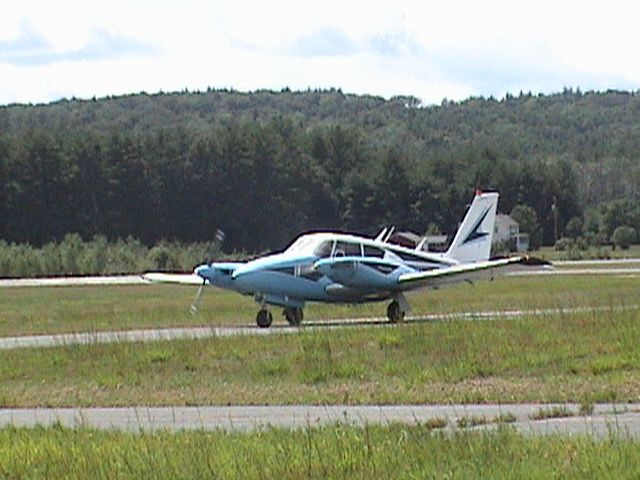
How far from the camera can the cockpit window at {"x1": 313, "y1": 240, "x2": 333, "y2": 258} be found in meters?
33.8

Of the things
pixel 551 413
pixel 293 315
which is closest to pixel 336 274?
pixel 293 315

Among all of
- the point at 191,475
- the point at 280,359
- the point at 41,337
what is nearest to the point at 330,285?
the point at 41,337

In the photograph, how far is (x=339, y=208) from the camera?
108 metres

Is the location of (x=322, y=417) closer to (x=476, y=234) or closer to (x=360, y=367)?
(x=360, y=367)

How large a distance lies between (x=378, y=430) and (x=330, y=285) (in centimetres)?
1968

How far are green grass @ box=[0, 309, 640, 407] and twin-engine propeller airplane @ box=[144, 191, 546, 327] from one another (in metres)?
5.50

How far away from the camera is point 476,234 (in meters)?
37.8

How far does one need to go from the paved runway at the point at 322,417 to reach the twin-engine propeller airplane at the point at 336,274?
564 inches

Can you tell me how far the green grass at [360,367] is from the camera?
749 inches

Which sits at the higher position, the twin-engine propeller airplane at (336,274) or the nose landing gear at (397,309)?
the twin-engine propeller airplane at (336,274)

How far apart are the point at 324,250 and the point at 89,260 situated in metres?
50.0

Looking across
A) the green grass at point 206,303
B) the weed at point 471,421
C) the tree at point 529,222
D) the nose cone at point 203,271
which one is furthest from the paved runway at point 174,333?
the tree at point 529,222

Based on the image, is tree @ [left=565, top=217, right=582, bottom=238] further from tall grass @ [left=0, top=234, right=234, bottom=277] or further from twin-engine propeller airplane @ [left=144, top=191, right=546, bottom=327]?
twin-engine propeller airplane @ [left=144, top=191, right=546, bottom=327]

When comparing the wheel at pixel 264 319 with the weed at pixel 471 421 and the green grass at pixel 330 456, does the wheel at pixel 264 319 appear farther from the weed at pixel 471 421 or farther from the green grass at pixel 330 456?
the green grass at pixel 330 456
